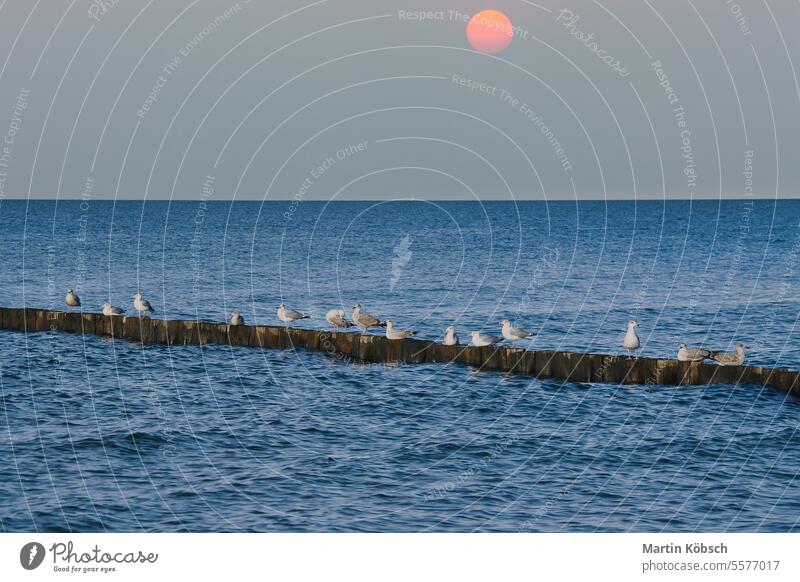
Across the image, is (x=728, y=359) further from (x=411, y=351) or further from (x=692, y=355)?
(x=411, y=351)

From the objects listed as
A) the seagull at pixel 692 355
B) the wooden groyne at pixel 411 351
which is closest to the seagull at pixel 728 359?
the seagull at pixel 692 355

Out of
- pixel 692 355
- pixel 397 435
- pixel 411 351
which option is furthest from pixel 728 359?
pixel 397 435

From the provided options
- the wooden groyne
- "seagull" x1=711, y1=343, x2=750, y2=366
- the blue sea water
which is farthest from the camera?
"seagull" x1=711, y1=343, x2=750, y2=366

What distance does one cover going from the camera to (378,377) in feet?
113

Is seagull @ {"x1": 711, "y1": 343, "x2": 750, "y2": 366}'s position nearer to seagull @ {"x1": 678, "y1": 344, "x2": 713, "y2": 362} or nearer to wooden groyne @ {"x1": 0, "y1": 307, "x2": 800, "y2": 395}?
seagull @ {"x1": 678, "y1": 344, "x2": 713, "y2": 362}

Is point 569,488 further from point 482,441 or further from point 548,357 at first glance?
point 548,357

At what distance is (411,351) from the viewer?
3547cm

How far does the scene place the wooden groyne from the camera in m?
31.0

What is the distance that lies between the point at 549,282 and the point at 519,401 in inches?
1870

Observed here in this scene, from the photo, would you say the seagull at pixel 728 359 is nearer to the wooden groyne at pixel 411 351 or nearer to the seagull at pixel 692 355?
the seagull at pixel 692 355

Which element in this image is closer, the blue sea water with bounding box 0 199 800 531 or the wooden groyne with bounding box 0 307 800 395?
the blue sea water with bounding box 0 199 800 531

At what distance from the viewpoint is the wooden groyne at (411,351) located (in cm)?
3100

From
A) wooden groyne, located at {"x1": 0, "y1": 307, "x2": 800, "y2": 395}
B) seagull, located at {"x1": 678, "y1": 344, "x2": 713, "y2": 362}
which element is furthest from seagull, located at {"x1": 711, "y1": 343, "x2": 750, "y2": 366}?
wooden groyne, located at {"x1": 0, "y1": 307, "x2": 800, "y2": 395}

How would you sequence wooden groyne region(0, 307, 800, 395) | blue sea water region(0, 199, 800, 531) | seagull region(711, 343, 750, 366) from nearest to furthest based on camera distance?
blue sea water region(0, 199, 800, 531)
wooden groyne region(0, 307, 800, 395)
seagull region(711, 343, 750, 366)
